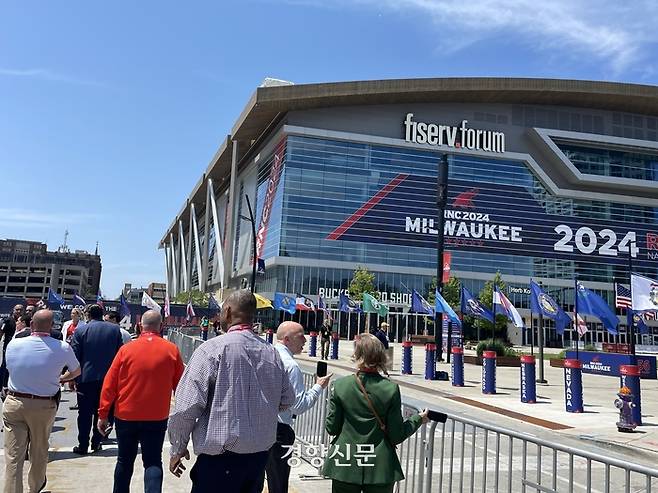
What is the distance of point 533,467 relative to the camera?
5.26 metres

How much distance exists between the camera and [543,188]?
70062 millimetres

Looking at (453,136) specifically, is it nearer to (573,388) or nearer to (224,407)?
(573,388)

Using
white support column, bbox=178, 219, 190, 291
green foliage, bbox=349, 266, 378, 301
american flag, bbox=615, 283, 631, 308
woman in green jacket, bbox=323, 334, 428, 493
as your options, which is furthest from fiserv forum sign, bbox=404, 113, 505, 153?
woman in green jacket, bbox=323, 334, 428, 493

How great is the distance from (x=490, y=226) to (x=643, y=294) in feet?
176

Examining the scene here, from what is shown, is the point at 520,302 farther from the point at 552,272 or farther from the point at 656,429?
the point at 656,429

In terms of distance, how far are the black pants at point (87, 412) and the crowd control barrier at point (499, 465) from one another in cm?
270

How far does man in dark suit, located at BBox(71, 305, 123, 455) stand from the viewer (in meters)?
7.10

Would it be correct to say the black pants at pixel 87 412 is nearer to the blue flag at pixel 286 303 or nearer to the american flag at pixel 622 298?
the american flag at pixel 622 298

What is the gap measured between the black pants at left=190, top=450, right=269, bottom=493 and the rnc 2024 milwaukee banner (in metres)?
58.7

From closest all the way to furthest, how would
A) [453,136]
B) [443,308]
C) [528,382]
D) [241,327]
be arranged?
[241,327]
[528,382]
[443,308]
[453,136]

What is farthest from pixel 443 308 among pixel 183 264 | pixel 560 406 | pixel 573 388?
pixel 183 264

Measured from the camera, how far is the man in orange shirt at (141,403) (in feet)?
15.4

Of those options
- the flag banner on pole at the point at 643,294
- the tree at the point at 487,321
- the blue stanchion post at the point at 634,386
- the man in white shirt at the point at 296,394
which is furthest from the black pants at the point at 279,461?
the tree at the point at 487,321

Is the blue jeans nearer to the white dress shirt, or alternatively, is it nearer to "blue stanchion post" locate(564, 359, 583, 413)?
the white dress shirt
